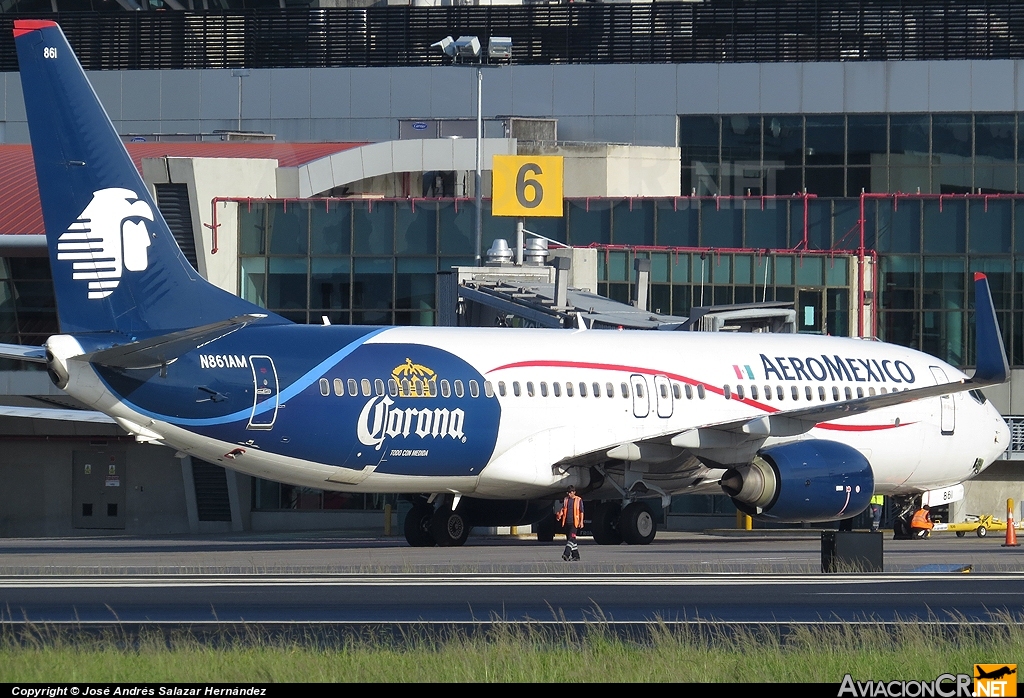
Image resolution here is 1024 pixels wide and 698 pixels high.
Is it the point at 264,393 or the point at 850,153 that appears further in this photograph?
the point at 850,153

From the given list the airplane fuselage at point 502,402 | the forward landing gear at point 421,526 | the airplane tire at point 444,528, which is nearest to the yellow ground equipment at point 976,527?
the airplane fuselage at point 502,402

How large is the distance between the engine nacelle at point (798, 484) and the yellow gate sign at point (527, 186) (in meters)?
16.6

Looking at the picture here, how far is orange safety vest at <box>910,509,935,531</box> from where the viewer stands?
3306 centimetres

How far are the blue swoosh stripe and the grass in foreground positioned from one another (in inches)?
425

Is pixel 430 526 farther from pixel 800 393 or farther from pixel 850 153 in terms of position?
pixel 850 153

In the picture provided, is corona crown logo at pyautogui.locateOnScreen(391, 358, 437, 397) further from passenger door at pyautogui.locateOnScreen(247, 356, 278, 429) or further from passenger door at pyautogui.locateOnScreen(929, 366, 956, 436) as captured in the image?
passenger door at pyautogui.locateOnScreen(929, 366, 956, 436)

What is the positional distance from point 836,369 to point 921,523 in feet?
13.7

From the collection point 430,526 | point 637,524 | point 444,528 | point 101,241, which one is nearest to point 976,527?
point 637,524

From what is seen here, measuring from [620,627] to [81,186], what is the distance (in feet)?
42.6

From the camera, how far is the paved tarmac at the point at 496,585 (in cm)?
1627

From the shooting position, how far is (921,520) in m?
33.1

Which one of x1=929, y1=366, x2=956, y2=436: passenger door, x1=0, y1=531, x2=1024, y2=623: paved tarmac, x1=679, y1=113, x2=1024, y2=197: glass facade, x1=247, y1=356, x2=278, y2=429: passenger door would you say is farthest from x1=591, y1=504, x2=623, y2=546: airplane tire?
x1=679, y1=113, x2=1024, y2=197: glass facade

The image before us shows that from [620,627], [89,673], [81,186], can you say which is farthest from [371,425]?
[89,673]

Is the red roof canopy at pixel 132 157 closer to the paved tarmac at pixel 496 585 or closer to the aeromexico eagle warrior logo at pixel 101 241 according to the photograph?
the paved tarmac at pixel 496 585
